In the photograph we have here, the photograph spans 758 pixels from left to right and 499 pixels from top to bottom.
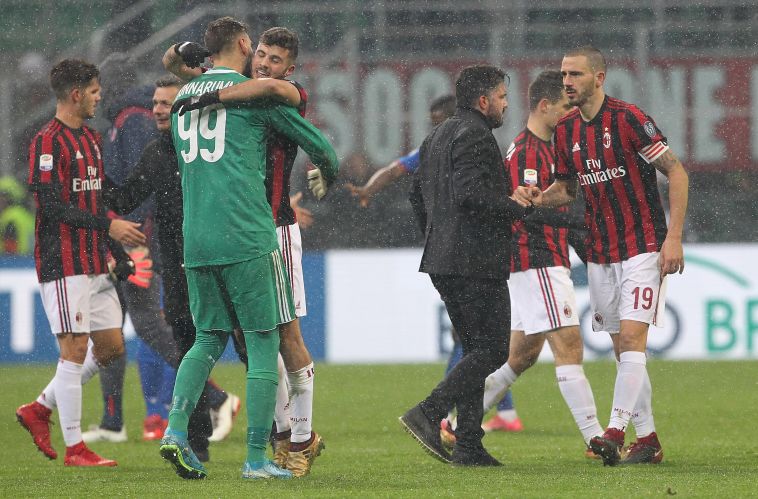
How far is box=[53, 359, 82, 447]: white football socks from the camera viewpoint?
21.5ft

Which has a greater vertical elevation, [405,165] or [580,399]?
[405,165]

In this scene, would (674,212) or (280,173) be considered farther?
(674,212)

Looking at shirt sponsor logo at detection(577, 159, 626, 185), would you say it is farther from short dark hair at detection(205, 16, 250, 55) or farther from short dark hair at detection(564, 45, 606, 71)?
short dark hair at detection(205, 16, 250, 55)

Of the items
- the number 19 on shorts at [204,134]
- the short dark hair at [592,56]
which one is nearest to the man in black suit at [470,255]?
the short dark hair at [592,56]

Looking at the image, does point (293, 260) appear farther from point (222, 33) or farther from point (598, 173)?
point (598, 173)

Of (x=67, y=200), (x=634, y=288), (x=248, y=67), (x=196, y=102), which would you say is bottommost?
(x=634, y=288)

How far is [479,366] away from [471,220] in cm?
64

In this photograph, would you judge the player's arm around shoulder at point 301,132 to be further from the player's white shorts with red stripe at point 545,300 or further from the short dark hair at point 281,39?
the player's white shorts with red stripe at point 545,300

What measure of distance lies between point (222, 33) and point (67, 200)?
159cm

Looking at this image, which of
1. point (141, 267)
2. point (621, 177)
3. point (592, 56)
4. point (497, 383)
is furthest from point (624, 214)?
point (141, 267)

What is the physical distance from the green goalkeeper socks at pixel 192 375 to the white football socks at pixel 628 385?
1.82m

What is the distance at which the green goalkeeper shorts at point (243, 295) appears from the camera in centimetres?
521

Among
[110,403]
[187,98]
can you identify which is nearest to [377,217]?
[110,403]

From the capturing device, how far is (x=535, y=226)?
696 centimetres
